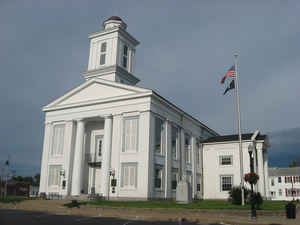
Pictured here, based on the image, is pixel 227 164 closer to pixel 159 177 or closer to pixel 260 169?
Result: pixel 260 169

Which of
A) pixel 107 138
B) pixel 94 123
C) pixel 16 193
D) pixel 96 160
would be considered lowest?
pixel 16 193

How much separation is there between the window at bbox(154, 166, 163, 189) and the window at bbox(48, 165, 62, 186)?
12.1 meters

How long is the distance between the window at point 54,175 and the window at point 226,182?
854 inches

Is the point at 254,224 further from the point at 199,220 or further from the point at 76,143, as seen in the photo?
the point at 76,143

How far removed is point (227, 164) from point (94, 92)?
20.5 meters

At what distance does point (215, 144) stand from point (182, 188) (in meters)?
16.5

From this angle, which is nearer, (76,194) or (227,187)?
(76,194)

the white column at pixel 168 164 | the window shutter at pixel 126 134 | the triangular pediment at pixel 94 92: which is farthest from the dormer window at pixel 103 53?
the white column at pixel 168 164

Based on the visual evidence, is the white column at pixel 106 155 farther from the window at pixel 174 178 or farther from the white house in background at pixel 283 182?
the white house in background at pixel 283 182

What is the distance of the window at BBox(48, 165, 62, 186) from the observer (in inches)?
1478

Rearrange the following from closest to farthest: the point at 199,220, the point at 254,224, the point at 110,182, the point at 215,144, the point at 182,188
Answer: the point at 254,224
the point at 199,220
the point at 182,188
the point at 110,182
the point at 215,144

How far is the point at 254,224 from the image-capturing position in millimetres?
16172

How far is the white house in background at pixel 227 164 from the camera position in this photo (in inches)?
1625

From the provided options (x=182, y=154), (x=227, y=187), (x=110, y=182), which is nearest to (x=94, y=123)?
(x=110, y=182)
